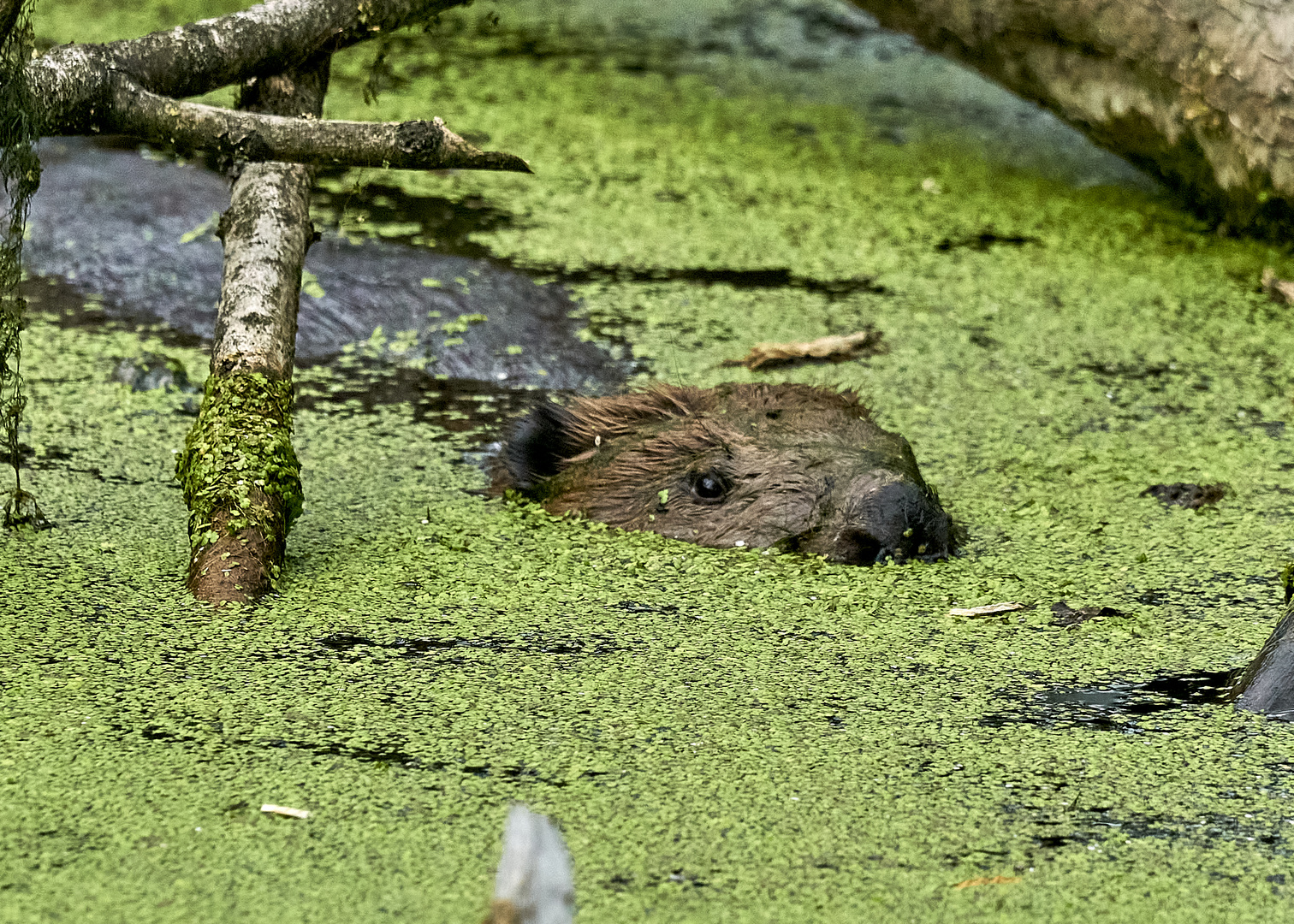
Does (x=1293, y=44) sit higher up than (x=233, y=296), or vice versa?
(x=1293, y=44)

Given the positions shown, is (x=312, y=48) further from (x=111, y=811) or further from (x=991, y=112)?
(x=991, y=112)

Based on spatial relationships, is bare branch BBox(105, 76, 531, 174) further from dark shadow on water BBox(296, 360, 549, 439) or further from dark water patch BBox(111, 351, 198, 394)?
dark water patch BBox(111, 351, 198, 394)

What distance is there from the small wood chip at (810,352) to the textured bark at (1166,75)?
170 cm

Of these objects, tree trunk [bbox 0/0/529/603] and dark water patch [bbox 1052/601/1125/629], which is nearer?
tree trunk [bbox 0/0/529/603]

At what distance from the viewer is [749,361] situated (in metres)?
5.15

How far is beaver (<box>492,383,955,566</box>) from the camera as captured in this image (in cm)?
364

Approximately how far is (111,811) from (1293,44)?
4.82m

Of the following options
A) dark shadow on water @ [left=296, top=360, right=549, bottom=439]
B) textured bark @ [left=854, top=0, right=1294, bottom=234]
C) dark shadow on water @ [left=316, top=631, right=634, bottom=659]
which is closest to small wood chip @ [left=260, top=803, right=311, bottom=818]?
dark shadow on water @ [left=316, top=631, right=634, bottom=659]

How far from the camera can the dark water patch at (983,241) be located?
607 cm

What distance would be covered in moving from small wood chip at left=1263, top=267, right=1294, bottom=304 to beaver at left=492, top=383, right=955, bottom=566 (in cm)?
221

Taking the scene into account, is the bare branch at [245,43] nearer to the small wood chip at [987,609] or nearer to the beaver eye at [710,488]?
the beaver eye at [710,488]

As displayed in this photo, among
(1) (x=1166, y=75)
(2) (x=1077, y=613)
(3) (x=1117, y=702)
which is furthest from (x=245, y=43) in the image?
(1) (x=1166, y=75)

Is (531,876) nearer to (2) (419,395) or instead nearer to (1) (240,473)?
(1) (240,473)

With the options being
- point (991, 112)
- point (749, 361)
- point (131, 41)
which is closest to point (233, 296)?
point (131, 41)
